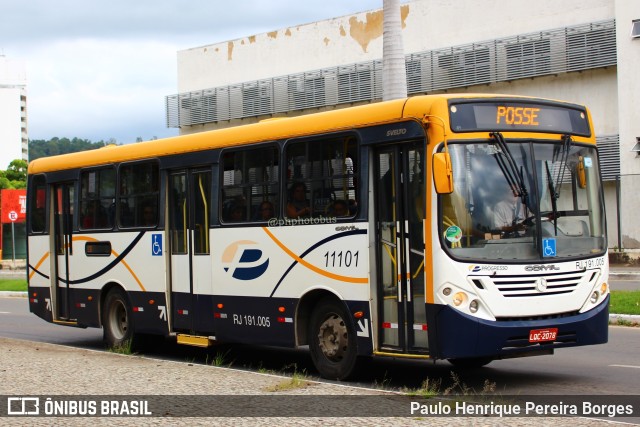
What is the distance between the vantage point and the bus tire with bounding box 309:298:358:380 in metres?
12.4

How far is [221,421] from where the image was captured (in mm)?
9086

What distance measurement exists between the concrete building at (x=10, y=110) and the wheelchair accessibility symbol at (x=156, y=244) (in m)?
154

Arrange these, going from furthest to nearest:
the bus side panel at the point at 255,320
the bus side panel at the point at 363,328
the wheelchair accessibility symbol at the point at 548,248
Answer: the bus side panel at the point at 255,320 → the bus side panel at the point at 363,328 → the wheelchair accessibility symbol at the point at 548,248

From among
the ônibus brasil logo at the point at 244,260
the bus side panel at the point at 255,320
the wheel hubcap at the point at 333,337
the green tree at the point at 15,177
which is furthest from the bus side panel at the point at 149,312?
the green tree at the point at 15,177

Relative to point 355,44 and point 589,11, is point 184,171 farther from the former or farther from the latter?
point 355,44

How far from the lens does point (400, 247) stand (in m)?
11.8

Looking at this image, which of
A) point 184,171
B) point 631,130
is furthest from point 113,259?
point 631,130

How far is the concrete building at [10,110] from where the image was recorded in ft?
545

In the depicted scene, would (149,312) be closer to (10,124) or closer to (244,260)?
(244,260)

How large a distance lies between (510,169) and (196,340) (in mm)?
5758

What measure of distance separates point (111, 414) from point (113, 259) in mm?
7544

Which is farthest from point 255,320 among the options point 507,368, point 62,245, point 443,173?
point 62,245

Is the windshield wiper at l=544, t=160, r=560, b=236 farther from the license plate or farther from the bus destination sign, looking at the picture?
the license plate

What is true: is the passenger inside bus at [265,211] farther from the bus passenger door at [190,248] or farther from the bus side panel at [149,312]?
the bus side panel at [149,312]
